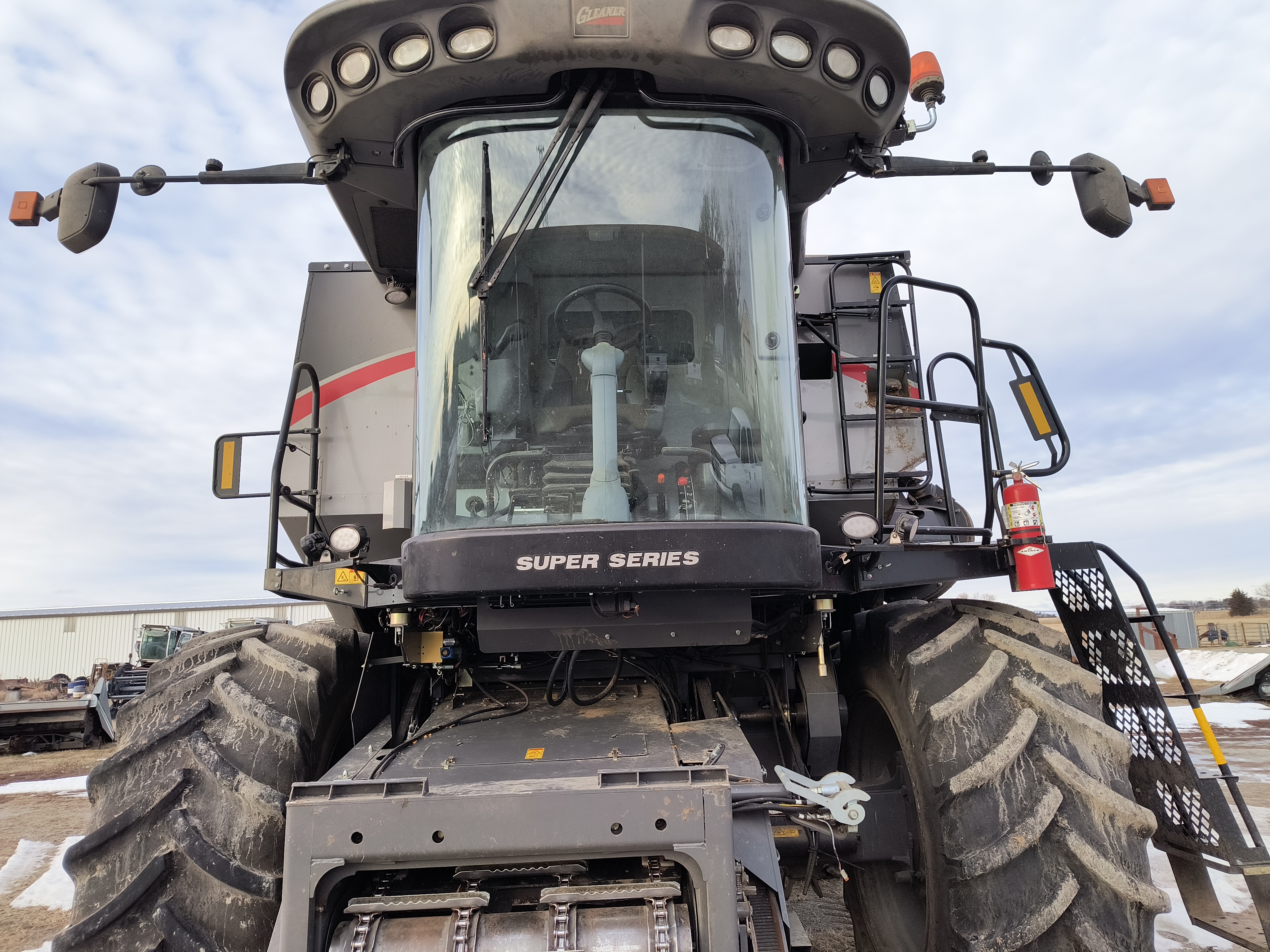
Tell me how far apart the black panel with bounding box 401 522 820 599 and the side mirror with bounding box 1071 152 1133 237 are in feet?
5.81

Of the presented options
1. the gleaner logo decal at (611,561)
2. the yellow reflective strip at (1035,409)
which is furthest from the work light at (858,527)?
the yellow reflective strip at (1035,409)

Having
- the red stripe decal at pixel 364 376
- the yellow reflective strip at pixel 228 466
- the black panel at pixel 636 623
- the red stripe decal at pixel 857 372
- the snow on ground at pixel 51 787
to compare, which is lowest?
the snow on ground at pixel 51 787

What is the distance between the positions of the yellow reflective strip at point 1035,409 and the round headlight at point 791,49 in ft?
4.55

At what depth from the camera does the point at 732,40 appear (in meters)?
2.53

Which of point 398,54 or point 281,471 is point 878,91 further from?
point 281,471

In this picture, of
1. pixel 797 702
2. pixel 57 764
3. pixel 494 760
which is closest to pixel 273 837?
pixel 494 760

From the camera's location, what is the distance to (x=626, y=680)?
3.28 meters

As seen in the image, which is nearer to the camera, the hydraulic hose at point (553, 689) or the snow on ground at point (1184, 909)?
the hydraulic hose at point (553, 689)

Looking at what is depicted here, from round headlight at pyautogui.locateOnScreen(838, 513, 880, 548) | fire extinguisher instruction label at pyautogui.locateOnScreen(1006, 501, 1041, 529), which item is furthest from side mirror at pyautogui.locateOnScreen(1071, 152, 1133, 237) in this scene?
round headlight at pyautogui.locateOnScreen(838, 513, 880, 548)

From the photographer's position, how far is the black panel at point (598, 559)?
7.42 ft

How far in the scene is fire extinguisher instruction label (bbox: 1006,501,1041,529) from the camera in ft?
9.16

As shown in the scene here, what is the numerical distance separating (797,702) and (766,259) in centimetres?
169

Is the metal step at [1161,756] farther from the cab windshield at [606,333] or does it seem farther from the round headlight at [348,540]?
the round headlight at [348,540]

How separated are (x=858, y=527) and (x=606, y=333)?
99cm
